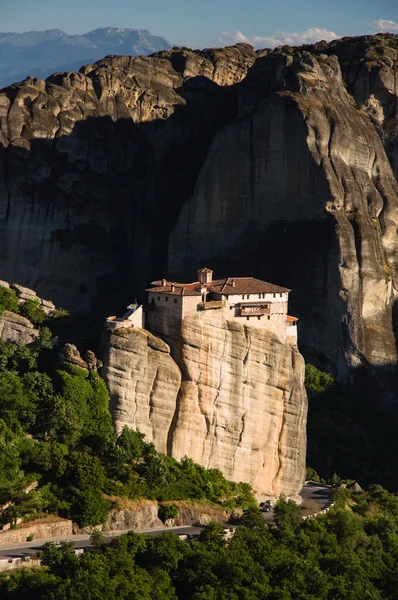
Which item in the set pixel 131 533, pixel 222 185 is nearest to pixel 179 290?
pixel 131 533

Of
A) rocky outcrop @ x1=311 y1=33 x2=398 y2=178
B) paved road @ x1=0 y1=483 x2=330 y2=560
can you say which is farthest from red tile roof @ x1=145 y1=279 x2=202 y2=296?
rocky outcrop @ x1=311 y1=33 x2=398 y2=178

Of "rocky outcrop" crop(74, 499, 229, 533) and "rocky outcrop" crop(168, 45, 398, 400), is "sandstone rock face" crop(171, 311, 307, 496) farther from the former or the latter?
→ "rocky outcrop" crop(168, 45, 398, 400)

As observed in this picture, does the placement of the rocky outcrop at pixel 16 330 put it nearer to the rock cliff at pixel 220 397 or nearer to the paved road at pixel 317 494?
the rock cliff at pixel 220 397

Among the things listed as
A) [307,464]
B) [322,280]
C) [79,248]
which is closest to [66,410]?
[307,464]

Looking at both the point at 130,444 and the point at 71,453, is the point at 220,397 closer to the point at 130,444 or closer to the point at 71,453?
the point at 130,444

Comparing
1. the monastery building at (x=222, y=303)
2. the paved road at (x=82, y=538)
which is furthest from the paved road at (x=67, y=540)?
the monastery building at (x=222, y=303)
